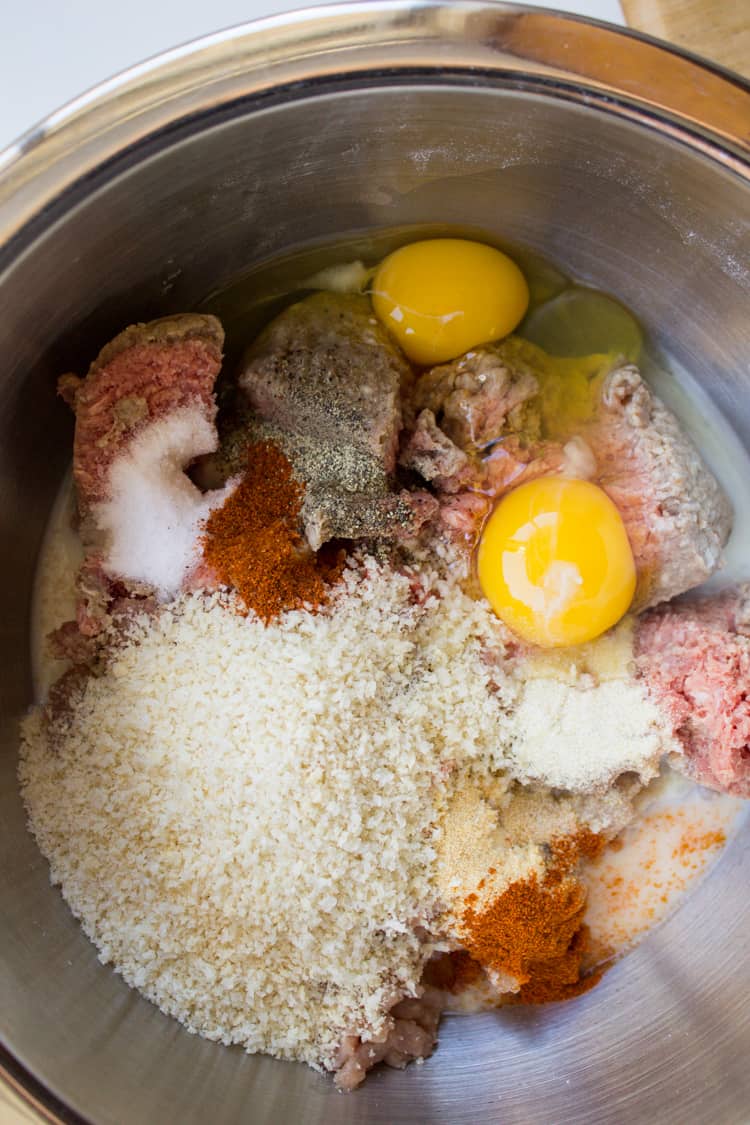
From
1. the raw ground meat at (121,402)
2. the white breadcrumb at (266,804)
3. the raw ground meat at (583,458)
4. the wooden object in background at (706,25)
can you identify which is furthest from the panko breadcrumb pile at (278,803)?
the wooden object in background at (706,25)

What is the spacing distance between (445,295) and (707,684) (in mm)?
1275

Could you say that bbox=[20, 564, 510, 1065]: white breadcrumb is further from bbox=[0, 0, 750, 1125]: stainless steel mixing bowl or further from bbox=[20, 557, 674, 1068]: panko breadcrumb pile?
bbox=[0, 0, 750, 1125]: stainless steel mixing bowl

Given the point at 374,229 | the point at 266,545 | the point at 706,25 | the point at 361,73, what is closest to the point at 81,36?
the point at 374,229

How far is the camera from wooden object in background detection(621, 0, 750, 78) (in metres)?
2.45

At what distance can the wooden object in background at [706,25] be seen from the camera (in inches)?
96.5

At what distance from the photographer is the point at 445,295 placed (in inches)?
100

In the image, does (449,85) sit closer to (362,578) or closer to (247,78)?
(247,78)

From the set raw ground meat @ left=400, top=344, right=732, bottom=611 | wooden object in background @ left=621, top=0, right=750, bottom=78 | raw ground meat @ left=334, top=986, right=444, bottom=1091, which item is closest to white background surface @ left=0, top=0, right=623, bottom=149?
wooden object in background @ left=621, top=0, right=750, bottom=78

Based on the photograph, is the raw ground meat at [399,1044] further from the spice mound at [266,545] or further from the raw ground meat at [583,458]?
the raw ground meat at [583,458]

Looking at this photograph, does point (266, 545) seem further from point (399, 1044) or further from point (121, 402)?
point (399, 1044)

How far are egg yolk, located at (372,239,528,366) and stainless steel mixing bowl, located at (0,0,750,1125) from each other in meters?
0.10

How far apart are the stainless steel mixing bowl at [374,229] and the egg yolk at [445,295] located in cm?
10

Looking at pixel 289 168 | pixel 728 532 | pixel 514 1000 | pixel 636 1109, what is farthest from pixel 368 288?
pixel 636 1109

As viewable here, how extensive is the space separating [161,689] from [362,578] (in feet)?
1.93
